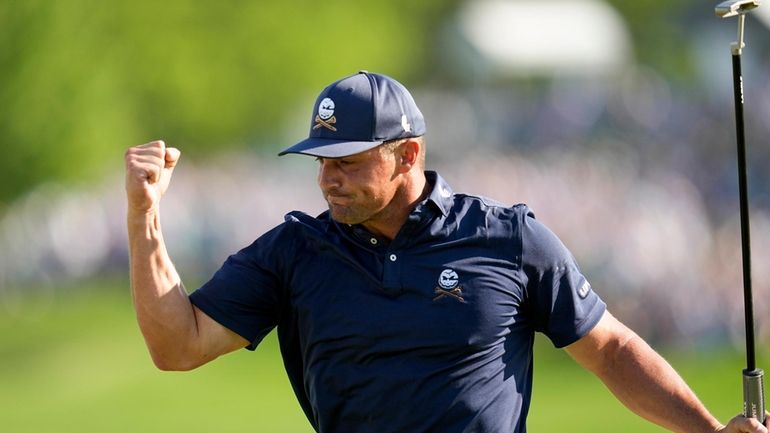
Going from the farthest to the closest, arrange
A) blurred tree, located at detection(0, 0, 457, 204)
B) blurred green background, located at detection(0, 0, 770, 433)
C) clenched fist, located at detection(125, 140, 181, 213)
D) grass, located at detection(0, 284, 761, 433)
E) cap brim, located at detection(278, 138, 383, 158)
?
blurred tree, located at detection(0, 0, 457, 204) < blurred green background, located at detection(0, 0, 770, 433) < grass, located at detection(0, 284, 761, 433) < cap brim, located at detection(278, 138, 383, 158) < clenched fist, located at detection(125, 140, 181, 213)

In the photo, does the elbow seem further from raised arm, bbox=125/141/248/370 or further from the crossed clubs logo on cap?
the crossed clubs logo on cap

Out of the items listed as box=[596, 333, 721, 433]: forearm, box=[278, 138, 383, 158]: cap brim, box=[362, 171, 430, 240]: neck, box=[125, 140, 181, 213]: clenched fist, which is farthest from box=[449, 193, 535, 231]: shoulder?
box=[125, 140, 181, 213]: clenched fist

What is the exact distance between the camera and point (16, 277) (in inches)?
1336

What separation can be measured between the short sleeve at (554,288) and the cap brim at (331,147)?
24.4 inches

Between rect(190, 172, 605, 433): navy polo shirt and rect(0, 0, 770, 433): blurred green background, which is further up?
rect(190, 172, 605, 433): navy polo shirt

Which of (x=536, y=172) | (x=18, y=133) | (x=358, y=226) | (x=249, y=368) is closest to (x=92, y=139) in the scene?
(x=18, y=133)

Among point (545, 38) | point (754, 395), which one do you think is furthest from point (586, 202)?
point (545, 38)

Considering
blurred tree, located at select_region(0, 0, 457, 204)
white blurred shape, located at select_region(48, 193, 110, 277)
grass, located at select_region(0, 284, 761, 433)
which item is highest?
blurred tree, located at select_region(0, 0, 457, 204)

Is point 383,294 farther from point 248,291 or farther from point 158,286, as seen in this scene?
point 158,286

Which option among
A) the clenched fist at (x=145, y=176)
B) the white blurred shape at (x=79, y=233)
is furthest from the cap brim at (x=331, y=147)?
the white blurred shape at (x=79, y=233)

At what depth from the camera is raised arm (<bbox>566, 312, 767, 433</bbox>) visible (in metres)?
5.41

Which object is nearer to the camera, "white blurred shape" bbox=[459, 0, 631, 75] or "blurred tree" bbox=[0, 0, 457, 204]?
"blurred tree" bbox=[0, 0, 457, 204]

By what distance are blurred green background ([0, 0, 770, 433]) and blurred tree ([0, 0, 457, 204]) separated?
64 millimetres

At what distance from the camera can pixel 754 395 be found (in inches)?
209
